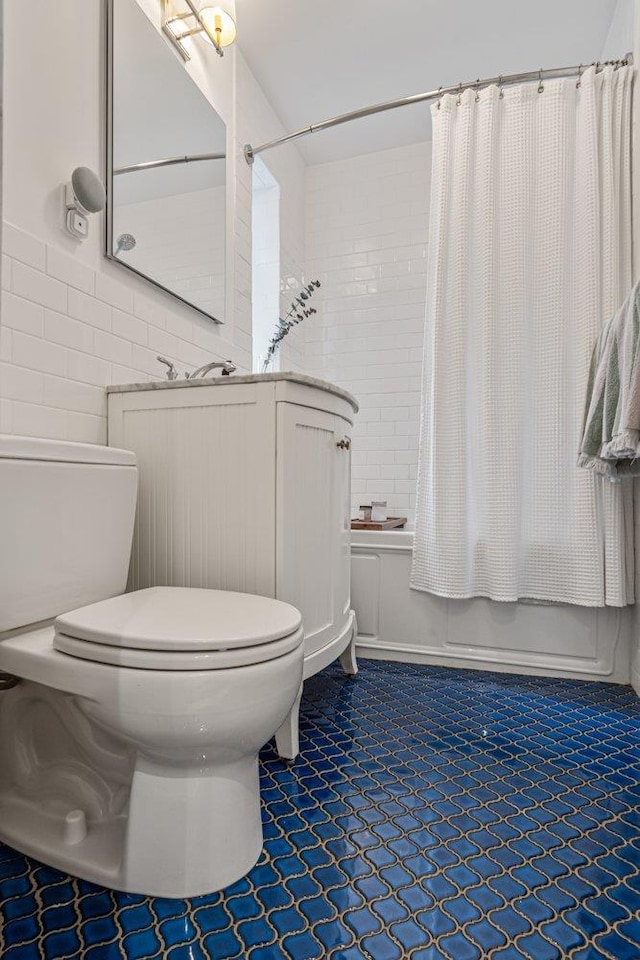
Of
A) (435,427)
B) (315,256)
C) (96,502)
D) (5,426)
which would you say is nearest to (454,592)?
(435,427)

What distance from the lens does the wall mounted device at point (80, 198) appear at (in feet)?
4.46

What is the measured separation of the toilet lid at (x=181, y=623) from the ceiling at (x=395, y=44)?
226 cm

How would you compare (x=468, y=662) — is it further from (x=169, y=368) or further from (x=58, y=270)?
(x=58, y=270)

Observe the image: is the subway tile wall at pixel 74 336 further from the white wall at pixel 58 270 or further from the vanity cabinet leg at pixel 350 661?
the vanity cabinet leg at pixel 350 661

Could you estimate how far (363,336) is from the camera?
10.1ft

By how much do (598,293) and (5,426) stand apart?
1.83 m

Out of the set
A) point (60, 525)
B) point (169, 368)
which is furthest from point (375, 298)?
point (60, 525)

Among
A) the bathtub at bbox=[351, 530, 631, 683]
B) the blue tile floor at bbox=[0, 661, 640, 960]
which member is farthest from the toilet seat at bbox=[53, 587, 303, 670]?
the bathtub at bbox=[351, 530, 631, 683]

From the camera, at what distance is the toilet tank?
1052mm

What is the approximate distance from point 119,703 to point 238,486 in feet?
2.05

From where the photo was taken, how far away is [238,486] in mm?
1415

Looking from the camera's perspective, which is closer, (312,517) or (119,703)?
(119,703)

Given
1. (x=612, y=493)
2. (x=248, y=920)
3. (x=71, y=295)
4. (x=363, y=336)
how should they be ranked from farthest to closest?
(x=363, y=336)
(x=612, y=493)
(x=71, y=295)
(x=248, y=920)

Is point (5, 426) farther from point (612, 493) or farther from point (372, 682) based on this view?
point (612, 493)
